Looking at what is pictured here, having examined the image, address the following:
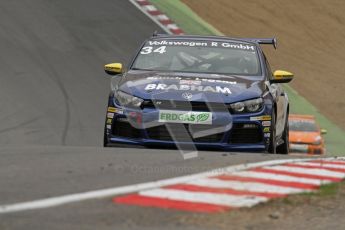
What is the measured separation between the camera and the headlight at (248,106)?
1073 cm

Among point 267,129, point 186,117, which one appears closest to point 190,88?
point 186,117

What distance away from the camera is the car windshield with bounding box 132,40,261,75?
1198cm

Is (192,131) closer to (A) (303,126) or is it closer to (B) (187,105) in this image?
(B) (187,105)

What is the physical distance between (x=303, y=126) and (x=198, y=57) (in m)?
9.63

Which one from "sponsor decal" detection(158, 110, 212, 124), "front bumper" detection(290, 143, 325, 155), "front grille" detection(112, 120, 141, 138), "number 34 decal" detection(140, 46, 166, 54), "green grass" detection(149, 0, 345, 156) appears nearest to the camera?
"sponsor decal" detection(158, 110, 212, 124)

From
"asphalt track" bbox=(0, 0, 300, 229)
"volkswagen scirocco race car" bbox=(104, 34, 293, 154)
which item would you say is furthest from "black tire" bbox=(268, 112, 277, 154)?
"asphalt track" bbox=(0, 0, 300, 229)

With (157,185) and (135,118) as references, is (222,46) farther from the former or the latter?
(157,185)

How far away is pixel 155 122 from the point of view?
10648 millimetres

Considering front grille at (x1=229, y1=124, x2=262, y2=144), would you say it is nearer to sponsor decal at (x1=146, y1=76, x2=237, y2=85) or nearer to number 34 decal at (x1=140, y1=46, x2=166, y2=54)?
sponsor decal at (x1=146, y1=76, x2=237, y2=85)

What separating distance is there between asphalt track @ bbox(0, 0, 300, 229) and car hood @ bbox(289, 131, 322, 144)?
412 centimetres

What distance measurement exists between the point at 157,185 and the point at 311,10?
27890 mm

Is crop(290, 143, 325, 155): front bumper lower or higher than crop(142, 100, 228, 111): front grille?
lower

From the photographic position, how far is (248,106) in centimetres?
1084

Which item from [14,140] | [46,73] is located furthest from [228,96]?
[46,73]
